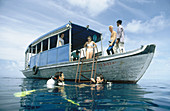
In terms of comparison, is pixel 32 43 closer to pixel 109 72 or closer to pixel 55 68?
pixel 55 68

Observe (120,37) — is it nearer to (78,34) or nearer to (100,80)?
(100,80)

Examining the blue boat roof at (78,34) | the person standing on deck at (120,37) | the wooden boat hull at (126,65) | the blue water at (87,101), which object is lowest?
the blue water at (87,101)

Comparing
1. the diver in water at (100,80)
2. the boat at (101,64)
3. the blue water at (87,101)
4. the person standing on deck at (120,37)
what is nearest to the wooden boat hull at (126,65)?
the boat at (101,64)

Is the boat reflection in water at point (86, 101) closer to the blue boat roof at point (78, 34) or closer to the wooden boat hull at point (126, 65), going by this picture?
the wooden boat hull at point (126, 65)

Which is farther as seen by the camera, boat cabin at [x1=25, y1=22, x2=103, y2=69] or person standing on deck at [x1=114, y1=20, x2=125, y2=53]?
boat cabin at [x1=25, y1=22, x2=103, y2=69]

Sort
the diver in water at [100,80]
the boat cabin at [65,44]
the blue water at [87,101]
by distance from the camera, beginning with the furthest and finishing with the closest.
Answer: the boat cabin at [65,44] → the diver in water at [100,80] → the blue water at [87,101]

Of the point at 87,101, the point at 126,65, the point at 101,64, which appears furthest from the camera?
the point at 101,64

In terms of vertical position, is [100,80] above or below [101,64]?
below

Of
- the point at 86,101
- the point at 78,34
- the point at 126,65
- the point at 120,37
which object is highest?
the point at 78,34

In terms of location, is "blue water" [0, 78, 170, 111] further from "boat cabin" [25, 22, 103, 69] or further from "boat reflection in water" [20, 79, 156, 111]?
"boat cabin" [25, 22, 103, 69]

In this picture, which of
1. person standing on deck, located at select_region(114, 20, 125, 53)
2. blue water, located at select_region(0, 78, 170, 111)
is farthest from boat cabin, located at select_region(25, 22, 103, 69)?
blue water, located at select_region(0, 78, 170, 111)

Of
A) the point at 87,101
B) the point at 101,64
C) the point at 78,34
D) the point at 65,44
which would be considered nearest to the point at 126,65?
the point at 101,64

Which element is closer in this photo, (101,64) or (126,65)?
(126,65)

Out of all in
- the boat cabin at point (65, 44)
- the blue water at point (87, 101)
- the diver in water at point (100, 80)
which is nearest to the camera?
the blue water at point (87, 101)
